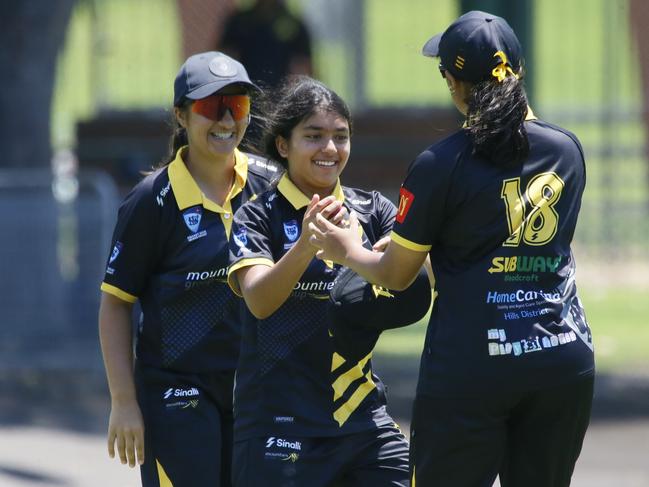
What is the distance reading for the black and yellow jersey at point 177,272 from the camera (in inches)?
161

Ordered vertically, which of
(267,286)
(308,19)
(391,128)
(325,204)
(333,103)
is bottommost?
(267,286)

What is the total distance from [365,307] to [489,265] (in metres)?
0.37

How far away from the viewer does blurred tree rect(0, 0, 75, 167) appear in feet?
33.4

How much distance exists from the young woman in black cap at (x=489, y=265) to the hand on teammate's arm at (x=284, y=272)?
0.06m

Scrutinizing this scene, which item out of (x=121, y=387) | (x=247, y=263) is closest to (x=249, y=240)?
(x=247, y=263)

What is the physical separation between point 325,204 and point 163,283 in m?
0.79

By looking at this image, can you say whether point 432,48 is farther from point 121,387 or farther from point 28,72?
point 28,72

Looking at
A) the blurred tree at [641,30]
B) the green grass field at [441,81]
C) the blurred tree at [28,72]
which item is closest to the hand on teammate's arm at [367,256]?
the blurred tree at [28,72]

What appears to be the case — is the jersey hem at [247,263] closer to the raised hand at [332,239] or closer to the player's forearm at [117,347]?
the raised hand at [332,239]

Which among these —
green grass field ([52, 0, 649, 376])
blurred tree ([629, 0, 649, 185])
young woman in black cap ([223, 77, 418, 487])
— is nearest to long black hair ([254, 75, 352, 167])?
young woman in black cap ([223, 77, 418, 487])

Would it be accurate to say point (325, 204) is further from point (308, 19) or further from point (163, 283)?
point (308, 19)

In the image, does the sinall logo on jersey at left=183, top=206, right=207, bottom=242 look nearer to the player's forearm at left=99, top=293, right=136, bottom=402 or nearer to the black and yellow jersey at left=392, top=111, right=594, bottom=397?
the player's forearm at left=99, top=293, right=136, bottom=402

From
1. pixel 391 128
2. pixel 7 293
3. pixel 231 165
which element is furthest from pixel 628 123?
pixel 231 165

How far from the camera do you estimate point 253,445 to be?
385 centimetres
